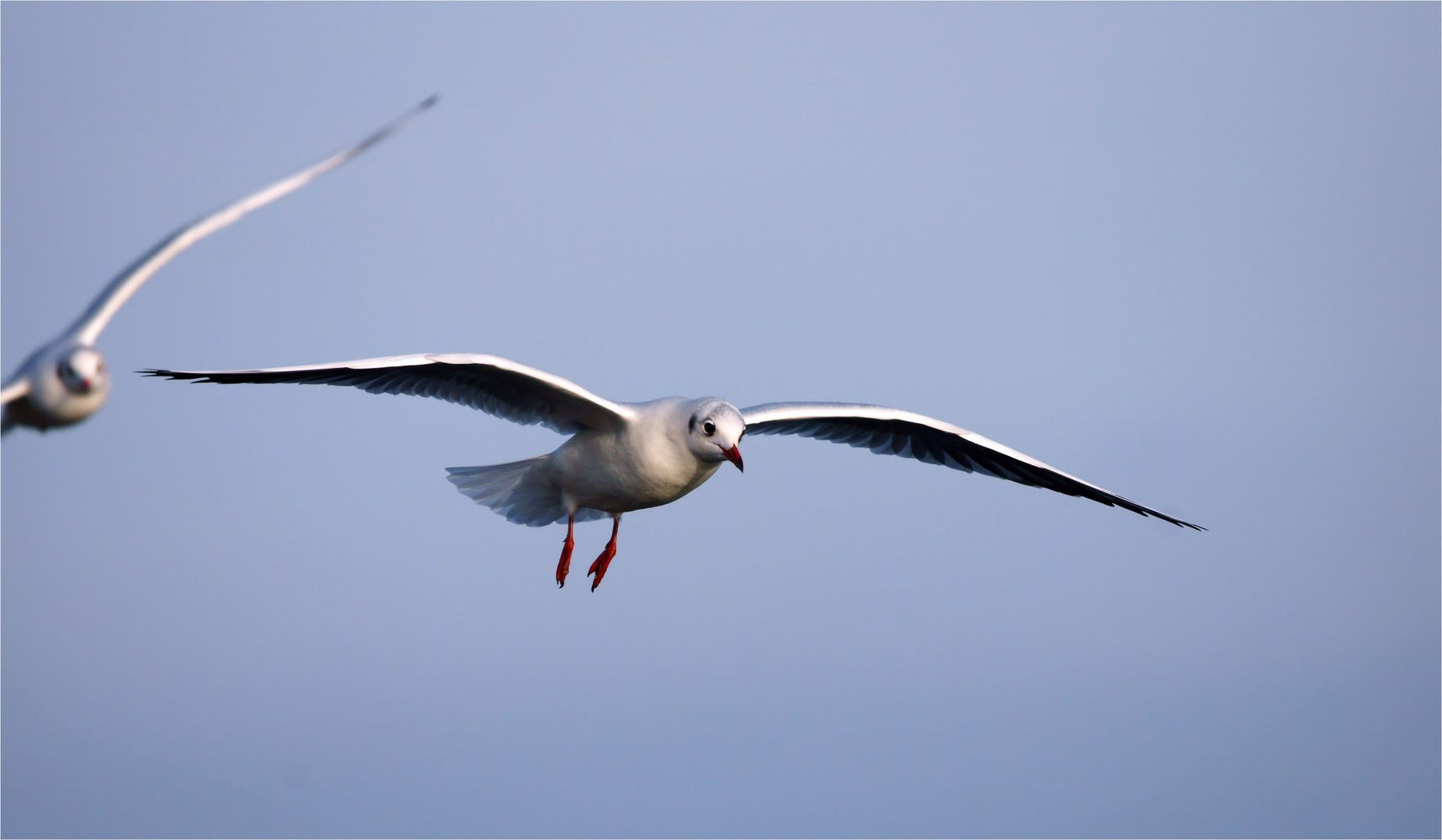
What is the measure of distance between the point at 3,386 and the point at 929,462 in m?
8.41

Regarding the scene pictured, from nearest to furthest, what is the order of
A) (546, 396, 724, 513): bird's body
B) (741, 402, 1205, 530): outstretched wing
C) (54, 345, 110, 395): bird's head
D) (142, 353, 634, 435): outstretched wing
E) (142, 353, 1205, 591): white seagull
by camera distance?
(54, 345, 110, 395): bird's head < (142, 353, 634, 435): outstretched wing < (142, 353, 1205, 591): white seagull < (546, 396, 724, 513): bird's body < (741, 402, 1205, 530): outstretched wing

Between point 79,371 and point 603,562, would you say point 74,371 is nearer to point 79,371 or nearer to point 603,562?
point 79,371

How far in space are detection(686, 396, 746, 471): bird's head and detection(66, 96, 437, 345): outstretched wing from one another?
10.3 feet

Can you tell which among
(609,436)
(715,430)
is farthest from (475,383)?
(715,430)

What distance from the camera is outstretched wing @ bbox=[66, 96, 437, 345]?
9.47 m

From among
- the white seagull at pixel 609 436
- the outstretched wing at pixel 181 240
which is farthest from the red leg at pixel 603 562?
the outstretched wing at pixel 181 240

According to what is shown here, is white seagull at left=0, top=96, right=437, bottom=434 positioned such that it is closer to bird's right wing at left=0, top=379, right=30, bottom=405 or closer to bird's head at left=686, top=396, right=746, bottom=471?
bird's right wing at left=0, top=379, right=30, bottom=405

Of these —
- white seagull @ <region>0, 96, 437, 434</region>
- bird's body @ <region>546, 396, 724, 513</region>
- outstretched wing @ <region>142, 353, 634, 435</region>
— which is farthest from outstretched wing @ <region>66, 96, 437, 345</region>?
bird's body @ <region>546, 396, 724, 513</region>

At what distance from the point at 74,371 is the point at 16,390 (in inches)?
14.4

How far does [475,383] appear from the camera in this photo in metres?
13.2

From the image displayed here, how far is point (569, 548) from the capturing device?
546 inches

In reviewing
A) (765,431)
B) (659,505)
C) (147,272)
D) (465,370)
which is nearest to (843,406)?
(765,431)

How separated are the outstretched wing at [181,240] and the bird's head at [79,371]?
93mm

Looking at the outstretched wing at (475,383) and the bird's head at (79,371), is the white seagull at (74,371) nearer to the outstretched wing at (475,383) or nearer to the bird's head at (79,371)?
the bird's head at (79,371)
